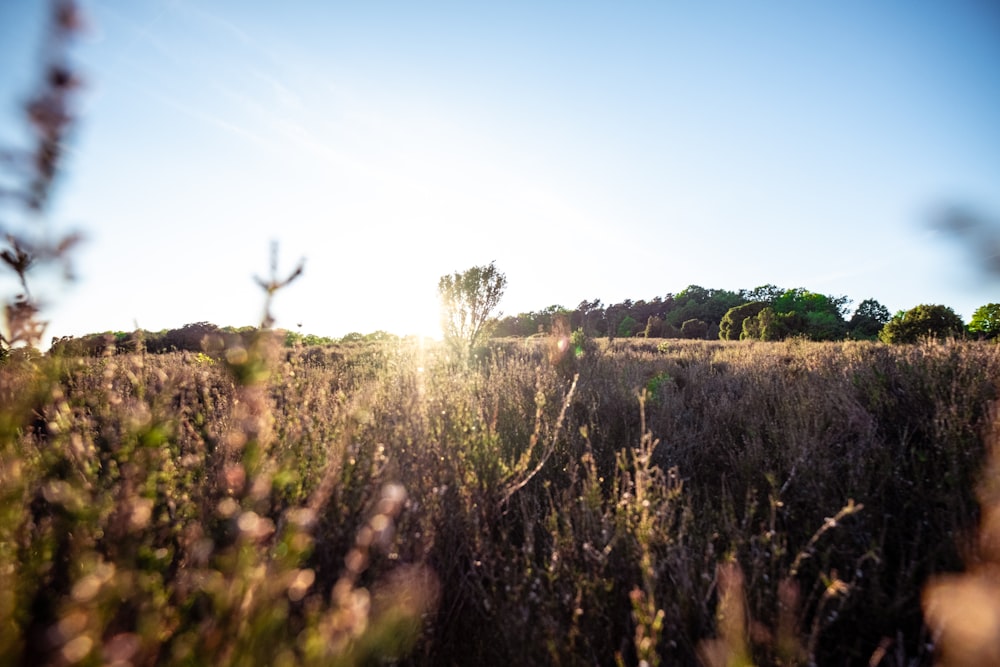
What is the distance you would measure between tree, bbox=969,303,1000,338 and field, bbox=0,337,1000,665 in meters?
10.2

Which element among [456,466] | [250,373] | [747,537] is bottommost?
[747,537]

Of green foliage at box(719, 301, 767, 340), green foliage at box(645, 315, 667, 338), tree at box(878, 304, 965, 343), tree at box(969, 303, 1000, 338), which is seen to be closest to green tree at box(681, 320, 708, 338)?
green foliage at box(645, 315, 667, 338)

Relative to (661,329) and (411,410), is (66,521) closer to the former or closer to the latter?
(411,410)

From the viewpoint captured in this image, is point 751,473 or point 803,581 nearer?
point 803,581

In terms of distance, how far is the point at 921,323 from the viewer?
12.4 metres

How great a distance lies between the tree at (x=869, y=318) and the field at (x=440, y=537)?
1511 inches

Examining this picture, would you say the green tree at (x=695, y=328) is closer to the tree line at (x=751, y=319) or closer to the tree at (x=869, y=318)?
the tree line at (x=751, y=319)

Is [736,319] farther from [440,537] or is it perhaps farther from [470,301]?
[440,537]

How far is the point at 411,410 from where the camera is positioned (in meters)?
3.15

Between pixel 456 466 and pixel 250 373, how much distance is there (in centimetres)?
179

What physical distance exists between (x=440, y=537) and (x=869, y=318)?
146ft

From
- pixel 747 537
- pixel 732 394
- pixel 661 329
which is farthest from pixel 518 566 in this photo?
pixel 661 329

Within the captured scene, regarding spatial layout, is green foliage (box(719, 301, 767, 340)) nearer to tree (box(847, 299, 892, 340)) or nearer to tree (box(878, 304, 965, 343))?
tree (box(847, 299, 892, 340))

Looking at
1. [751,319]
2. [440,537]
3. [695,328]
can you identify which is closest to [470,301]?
[440,537]
